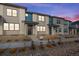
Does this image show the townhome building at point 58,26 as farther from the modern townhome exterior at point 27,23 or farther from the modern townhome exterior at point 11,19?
the modern townhome exterior at point 11,19

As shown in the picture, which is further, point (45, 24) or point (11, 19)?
point (45, 24)

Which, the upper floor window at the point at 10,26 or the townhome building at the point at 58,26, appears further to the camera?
the townhome building at the point at 58,26

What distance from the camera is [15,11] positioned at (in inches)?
146

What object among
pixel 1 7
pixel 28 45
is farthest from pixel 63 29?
pixel 1 7

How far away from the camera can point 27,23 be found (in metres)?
3.74

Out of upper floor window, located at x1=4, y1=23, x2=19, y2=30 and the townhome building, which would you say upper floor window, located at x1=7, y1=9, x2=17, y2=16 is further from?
the townhome building

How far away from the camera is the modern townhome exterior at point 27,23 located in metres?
3.64

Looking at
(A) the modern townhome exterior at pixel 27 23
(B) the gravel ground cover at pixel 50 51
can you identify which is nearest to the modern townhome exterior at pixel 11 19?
(A) the modern townhome exterior at pixel 27 23

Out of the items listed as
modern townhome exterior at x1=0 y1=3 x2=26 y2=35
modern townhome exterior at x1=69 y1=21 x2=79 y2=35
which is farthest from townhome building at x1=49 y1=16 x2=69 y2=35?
modern townhome exterior at x1=0 y1=3 x2=26 y2=35

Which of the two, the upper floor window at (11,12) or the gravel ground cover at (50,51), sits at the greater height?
the upper floor window at (11,12)

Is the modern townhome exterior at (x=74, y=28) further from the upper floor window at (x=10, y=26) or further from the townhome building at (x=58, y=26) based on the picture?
the upper floor window at (x=10, y=26)

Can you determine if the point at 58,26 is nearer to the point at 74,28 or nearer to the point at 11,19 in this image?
the point at 74,28

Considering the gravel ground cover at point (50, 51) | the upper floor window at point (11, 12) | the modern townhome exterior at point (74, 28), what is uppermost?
the upper floor window at point (11, 12)

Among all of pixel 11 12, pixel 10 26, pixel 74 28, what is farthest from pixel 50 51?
pixel 11 12
